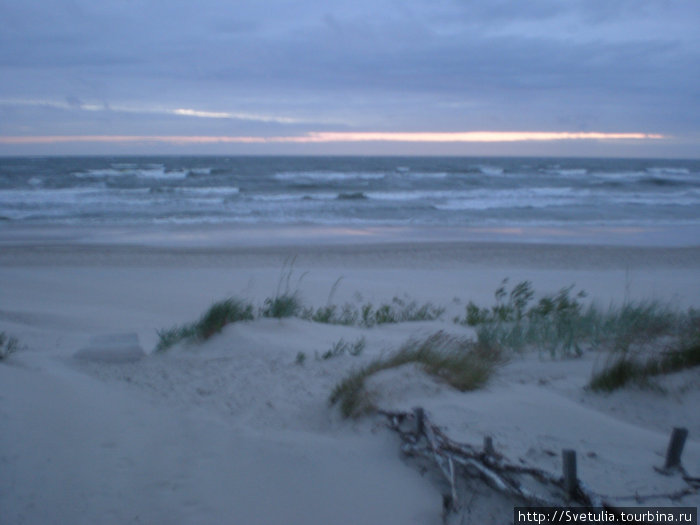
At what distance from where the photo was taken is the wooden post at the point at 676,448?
293 centimetres

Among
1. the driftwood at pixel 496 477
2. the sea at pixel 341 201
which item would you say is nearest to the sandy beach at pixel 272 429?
the driftwood at pixel 496 477

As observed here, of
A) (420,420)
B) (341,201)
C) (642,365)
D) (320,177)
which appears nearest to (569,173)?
(320,177)

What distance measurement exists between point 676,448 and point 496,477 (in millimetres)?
994

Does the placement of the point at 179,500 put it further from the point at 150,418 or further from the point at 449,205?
→ the point at 449,205

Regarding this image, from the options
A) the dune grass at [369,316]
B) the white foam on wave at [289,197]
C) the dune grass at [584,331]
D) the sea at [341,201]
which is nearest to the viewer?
the dune grass at [584,331]

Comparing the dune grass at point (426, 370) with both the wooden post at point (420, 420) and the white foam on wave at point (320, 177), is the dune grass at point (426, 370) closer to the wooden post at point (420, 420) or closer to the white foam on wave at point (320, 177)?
the wooden post at point (420, 420)

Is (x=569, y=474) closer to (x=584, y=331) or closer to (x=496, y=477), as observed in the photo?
(x=496, y=477)

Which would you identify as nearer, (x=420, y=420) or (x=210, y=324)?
(x=420, y=420)

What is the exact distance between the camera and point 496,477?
2.86 metres

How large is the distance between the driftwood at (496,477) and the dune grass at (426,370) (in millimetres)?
642

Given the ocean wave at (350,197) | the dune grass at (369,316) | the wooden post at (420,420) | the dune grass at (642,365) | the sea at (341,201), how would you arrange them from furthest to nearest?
1. the ocean wave at (350,197)
2. the sea at (341,201)
3. the dune grass at (369,316)
4. the dune grass at (642,365)
5. the wooden post at (420,420)

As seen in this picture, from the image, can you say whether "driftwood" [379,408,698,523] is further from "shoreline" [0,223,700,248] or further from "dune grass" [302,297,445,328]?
"shoreline" [0,223,700,248]

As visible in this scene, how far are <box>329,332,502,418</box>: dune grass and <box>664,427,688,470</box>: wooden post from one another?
1470mm

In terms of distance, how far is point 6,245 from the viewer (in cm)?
1661
